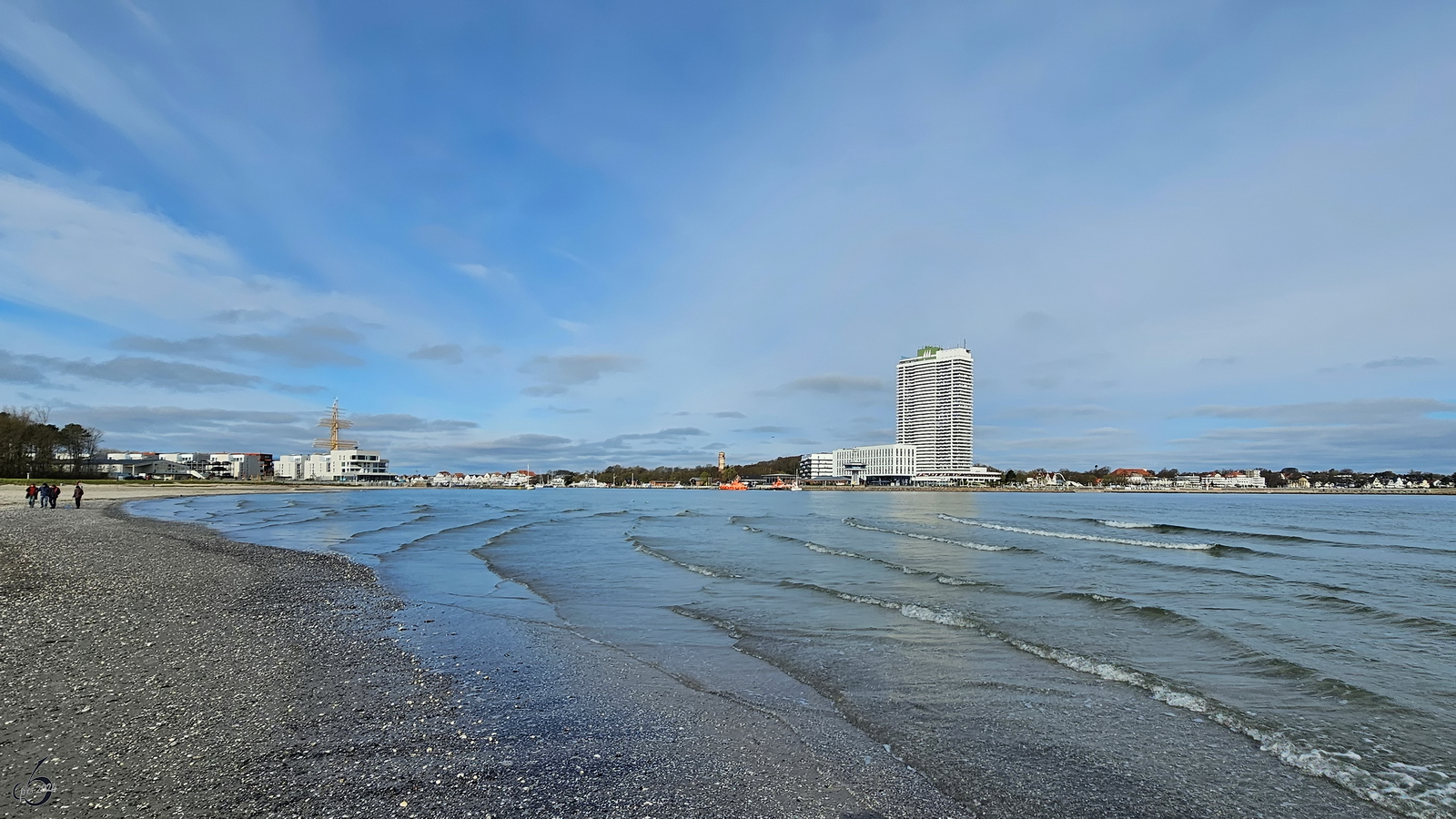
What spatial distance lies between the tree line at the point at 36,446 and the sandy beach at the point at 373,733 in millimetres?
101079

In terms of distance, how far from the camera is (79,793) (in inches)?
217

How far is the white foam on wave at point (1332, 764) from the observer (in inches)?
255

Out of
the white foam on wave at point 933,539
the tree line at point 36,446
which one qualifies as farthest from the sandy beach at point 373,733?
the tree line at point 36,446

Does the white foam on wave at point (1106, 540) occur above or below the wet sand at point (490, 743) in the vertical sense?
below

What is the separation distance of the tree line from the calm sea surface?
7867 cm

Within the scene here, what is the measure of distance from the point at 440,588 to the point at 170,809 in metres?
14.1

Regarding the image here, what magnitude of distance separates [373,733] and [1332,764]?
9.95 m

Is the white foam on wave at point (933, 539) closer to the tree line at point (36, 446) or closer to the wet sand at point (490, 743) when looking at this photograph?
the wet sand at point (490, 743)

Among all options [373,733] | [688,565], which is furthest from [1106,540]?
[373,733]

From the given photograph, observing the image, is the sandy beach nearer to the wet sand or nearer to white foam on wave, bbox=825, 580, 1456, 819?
the wet sand

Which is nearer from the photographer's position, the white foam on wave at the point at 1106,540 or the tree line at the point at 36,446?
the white foam on wave at the point at 1106,540

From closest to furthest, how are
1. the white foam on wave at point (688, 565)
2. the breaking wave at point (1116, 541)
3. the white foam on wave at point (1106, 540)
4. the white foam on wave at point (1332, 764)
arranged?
the white foam on wave at point (1332, 764) → the white foam on wave at point (688, 565) → the breaking wave at point (1116, 541) → the white foam on wave at point (1106, 540)

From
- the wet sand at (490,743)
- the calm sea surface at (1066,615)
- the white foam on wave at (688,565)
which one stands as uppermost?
the wet sand at (490,743)

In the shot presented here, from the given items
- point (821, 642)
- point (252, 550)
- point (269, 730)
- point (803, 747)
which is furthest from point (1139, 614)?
point (252, 550)
